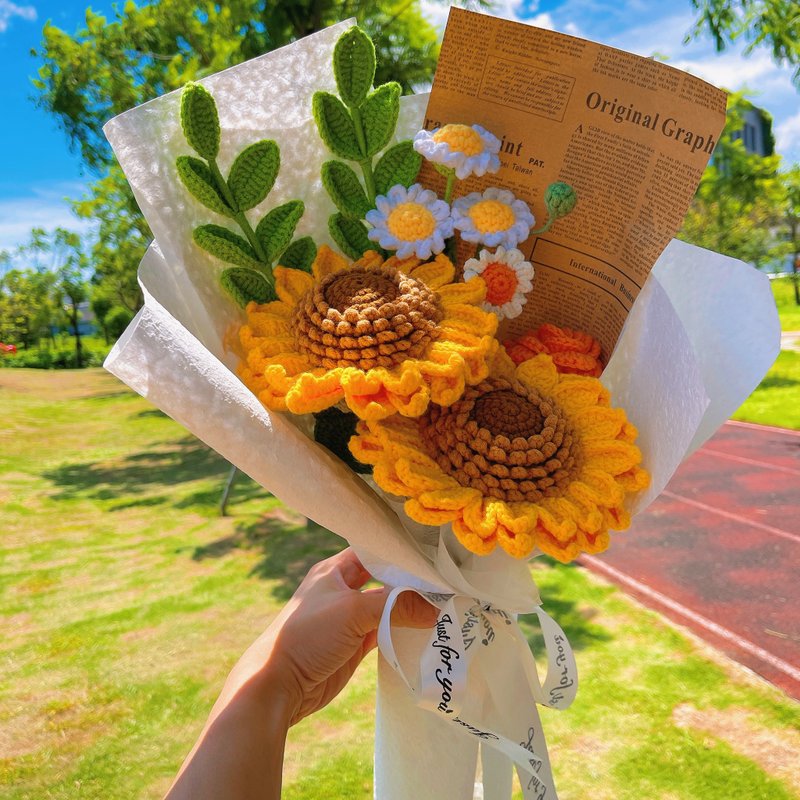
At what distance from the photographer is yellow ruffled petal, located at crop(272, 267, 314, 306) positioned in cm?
99

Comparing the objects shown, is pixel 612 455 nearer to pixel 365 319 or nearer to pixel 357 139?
pixel 365 319

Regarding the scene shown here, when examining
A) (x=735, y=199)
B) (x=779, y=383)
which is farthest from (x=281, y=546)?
(x=735, y=199)

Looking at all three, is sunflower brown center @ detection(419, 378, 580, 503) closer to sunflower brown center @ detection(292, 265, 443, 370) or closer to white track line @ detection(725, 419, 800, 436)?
sunflower brown center @ detection(292, 265, 443, 370)

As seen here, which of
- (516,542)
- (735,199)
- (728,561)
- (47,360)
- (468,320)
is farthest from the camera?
(47,360)

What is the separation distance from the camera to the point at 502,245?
3.27ft

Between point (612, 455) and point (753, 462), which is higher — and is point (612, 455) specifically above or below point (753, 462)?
above

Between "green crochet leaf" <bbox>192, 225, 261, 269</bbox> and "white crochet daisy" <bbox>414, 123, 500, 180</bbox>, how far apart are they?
0.97 ft

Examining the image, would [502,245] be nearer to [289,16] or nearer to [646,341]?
[646,341]

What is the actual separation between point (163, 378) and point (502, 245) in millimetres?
522

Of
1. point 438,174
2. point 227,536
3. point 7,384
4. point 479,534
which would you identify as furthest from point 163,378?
point 7,384

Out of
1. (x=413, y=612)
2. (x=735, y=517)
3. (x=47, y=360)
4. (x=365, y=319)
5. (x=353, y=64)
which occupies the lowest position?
(x=47, y=360)

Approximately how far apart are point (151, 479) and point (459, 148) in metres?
7.29

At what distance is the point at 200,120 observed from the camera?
3.07ft

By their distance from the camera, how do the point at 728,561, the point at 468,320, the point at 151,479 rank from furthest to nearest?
the point at 151,479 → the point at 728,561 → the point at 468,320
